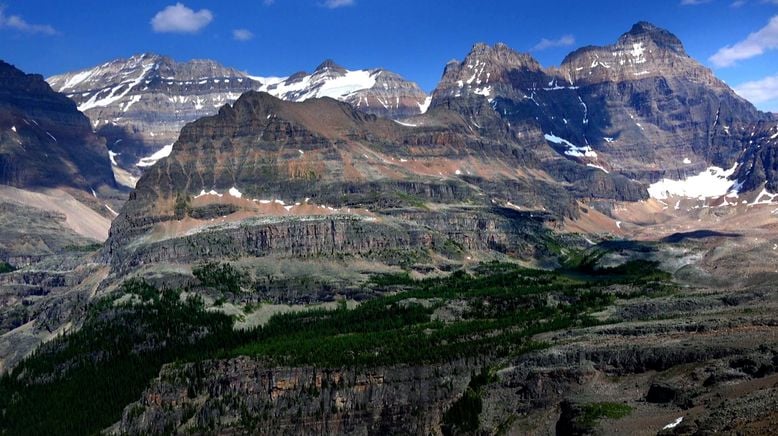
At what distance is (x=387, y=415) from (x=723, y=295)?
6327 centimetres

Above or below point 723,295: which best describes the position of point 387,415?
below

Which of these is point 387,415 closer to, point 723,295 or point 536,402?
point 536,402

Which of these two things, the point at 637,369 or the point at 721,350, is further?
the point at 637,369

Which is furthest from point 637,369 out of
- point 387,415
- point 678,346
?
point 387,415

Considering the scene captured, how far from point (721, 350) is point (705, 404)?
2002 cm

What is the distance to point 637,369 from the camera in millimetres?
160000

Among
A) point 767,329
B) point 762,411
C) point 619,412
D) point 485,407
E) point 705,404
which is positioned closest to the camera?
point 762,411

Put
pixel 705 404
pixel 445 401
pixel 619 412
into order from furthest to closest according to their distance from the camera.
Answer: pixel 445 401 < pixel 619 412 < pixel 705 404

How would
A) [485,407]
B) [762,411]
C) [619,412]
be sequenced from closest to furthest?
[762,411] → [619,412] → [485,407]

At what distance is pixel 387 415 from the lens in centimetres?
19550

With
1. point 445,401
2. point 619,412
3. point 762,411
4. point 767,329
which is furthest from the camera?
point 445,401

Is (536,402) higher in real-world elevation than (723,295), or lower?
lower

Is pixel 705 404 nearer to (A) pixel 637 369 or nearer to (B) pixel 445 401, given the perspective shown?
(A) pixel 637 369

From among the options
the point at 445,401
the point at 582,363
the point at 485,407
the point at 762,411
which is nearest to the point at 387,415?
the point at 445,401
